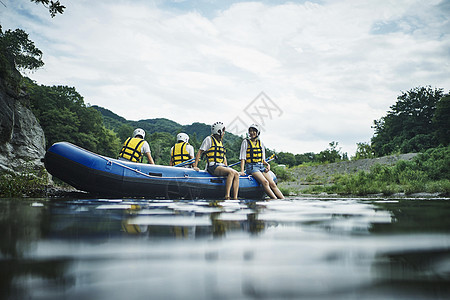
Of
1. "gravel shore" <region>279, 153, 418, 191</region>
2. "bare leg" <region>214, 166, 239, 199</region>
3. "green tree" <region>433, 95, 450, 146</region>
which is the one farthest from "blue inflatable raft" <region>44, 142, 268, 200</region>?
"green tree" <region>433, 95, 450, 146</region>

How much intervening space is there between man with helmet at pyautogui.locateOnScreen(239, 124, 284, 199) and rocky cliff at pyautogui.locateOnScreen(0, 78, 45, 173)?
233 inches

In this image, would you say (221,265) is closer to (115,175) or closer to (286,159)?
(115,175)

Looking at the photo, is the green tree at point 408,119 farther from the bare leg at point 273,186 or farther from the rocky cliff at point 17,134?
the rocky cliff at point 17,134

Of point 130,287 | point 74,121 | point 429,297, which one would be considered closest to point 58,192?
point 130,287

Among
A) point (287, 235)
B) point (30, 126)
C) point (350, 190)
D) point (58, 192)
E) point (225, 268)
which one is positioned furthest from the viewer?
point (30, 126)

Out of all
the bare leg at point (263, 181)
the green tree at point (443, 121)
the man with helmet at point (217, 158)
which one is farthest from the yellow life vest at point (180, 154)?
the green tree at point (443, 121)

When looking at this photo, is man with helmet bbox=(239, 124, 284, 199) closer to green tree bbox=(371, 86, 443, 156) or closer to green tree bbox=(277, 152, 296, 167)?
green tree bbox=(371, 86, 443, 156)

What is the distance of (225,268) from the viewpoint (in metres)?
0.98

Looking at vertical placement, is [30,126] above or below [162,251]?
above

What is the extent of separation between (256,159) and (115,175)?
132 inches

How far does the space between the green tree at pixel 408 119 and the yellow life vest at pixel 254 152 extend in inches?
1027

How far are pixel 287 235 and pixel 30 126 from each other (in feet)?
47.9

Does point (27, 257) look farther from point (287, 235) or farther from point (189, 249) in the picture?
point (287, 235)

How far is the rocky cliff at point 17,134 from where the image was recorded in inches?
404
